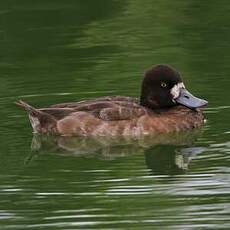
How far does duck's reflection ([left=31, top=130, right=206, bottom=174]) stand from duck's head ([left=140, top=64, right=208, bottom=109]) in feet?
1.34

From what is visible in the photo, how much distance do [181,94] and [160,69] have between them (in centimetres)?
32

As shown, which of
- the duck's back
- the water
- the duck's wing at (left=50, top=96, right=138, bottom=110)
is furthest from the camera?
the duck's wing at (left=50, top=96, right=138, bottom=110)

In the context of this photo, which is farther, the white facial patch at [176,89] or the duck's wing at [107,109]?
the white facial patch at [176,89]

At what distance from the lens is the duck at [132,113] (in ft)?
37.5

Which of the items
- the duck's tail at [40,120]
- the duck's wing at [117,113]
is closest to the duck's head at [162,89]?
the duck's wing at [117,113]

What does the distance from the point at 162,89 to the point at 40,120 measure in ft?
4.12

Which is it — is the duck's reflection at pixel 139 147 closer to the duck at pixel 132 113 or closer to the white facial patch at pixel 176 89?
the duck at pixel 132 113

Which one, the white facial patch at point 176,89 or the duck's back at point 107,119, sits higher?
the white facial patch at point 176,89

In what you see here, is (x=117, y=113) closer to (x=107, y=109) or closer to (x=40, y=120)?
(x=107, y=109)

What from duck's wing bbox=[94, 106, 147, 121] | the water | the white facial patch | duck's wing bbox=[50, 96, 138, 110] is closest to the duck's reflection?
the water

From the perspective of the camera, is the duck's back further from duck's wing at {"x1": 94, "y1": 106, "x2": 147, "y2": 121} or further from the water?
the water

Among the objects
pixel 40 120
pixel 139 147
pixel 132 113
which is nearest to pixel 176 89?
pixel 132 113

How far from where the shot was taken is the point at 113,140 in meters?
11.3

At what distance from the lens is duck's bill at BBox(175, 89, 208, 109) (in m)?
11.5
